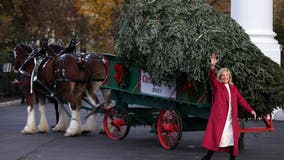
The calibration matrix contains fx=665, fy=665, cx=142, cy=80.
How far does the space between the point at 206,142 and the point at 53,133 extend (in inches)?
259

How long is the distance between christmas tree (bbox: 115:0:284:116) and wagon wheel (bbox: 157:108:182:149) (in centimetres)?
72

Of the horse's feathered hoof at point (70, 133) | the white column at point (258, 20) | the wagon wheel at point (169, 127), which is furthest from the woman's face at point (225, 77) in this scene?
the white column at point (258, 20)

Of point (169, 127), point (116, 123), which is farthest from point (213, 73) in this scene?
point (116, 123)

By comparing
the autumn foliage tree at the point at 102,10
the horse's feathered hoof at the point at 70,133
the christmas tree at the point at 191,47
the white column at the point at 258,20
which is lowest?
the horse's feathered hoof at the point at 70,133

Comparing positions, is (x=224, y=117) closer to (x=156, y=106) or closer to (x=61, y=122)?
(x=156, y=106)

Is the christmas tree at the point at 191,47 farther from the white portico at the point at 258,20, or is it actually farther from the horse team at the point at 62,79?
the white portico at the point at 258,20

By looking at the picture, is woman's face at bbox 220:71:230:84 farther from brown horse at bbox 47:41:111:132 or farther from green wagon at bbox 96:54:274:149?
brown horse at bbox 47:41:111:132

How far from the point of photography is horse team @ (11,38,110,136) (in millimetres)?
15000

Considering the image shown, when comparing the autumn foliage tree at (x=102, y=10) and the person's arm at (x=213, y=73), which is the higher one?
the autumn foliage tree at (x=102, y=10)

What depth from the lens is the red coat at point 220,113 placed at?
32.9 ft

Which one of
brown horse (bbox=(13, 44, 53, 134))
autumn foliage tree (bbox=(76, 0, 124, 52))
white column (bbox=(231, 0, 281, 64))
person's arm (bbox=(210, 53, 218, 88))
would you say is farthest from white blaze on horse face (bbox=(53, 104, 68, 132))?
autumn foliage tree (bbox=(76, 0, 124, 52))

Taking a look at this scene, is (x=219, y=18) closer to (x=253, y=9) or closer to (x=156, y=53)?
(x=156, y=53)

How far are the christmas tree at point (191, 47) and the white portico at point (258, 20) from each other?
25.8 feet

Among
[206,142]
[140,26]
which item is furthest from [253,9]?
[206,142]
